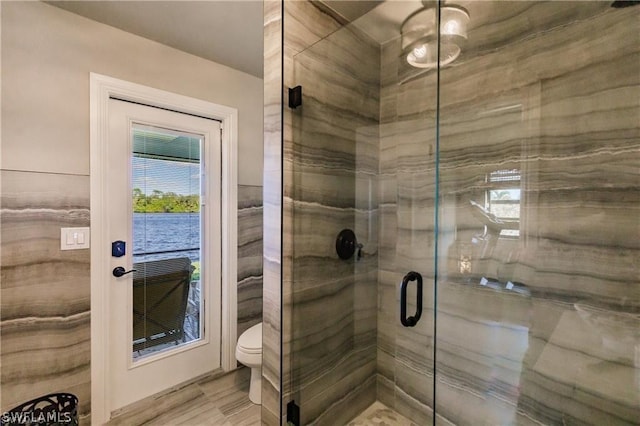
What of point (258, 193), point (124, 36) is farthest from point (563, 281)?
point (124, 36)

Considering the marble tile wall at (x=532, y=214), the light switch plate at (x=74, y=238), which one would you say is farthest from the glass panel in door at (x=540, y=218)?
the light switch plate at (x=74, y=238)

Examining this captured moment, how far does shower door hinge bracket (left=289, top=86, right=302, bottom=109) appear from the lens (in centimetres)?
Answer: 138

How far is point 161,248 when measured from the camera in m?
2.05

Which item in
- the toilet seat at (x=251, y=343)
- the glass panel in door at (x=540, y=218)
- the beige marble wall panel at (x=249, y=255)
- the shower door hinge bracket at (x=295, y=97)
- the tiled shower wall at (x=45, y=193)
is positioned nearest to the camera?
the glass panel in door at (x=540, y=218)

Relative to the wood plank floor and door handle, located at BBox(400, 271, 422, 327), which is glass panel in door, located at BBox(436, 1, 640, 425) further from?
the wood plank floor

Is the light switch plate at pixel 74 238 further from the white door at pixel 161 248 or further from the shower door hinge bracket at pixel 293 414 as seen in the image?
the shower door hinge bracket at pixel 293 414

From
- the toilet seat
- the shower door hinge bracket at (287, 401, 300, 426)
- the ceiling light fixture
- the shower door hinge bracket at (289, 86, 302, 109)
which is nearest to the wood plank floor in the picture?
the toilet seat

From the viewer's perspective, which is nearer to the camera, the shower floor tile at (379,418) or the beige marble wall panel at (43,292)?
the beige marble wall panel at (43,292)

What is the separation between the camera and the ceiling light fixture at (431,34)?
1.51m

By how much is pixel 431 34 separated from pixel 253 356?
2154mm

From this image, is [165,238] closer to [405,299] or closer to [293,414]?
[293,414]

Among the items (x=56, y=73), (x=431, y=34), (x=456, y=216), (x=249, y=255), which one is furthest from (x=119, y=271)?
(x=431, y=34)

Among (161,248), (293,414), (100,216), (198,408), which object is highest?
(100,216)

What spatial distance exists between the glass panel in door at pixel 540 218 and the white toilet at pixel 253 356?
1.09 metres
